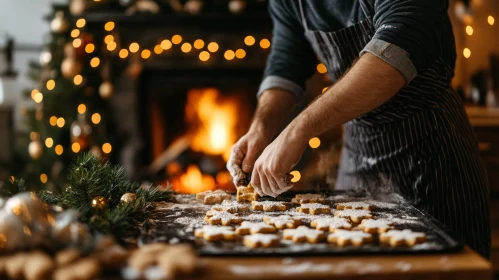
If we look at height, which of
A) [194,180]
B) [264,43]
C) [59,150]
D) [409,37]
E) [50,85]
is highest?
[264,43]

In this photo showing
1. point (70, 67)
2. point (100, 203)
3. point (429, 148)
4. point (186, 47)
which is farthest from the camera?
point (186, 47)

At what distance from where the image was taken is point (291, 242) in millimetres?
921

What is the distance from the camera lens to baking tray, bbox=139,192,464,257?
2.80 feet

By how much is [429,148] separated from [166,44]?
2.45 m

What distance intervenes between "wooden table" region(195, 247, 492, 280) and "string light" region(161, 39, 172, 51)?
9.42 ft

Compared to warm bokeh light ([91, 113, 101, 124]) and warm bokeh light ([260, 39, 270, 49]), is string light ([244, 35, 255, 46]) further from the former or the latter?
warm bokeh light ([91, 113, 101, 124])

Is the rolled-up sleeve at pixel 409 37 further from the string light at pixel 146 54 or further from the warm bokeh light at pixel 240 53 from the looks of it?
the string light at pixel 146 54

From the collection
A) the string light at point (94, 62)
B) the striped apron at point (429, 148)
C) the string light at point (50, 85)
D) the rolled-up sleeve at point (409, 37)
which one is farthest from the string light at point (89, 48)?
the rolled-up sleeve at point (409, 37)

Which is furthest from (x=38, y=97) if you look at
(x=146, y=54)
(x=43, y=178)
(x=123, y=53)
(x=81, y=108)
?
(x=146, y=54)

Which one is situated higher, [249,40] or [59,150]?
[249,40]

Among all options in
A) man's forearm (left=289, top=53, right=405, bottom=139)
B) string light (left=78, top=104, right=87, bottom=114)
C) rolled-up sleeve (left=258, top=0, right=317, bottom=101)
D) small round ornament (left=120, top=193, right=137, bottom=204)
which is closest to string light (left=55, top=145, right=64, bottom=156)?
string light (left=78, top=104, right=87, bottom=114)

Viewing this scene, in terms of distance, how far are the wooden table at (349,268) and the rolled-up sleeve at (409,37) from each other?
0.44 m

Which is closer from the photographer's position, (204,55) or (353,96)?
(353,96)

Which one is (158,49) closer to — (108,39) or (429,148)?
(108,39)
